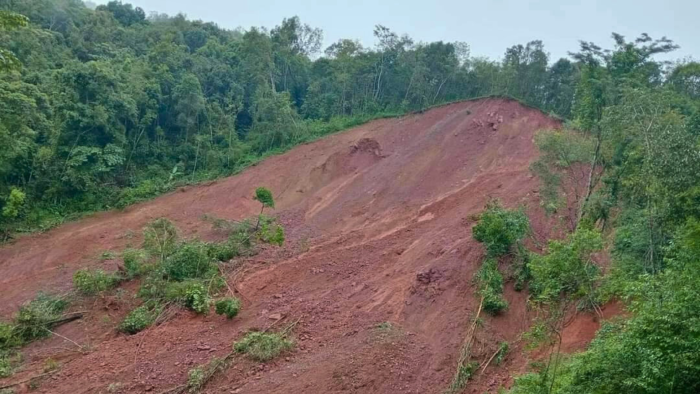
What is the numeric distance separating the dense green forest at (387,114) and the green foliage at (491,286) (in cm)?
77

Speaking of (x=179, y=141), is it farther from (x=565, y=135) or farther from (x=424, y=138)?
(x=565, y=135)

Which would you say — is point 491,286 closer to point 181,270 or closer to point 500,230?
point 500,230

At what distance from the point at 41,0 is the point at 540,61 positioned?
Answer: 87.7 feet

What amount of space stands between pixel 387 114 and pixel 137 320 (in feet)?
55.7

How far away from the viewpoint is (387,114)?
88.0ft

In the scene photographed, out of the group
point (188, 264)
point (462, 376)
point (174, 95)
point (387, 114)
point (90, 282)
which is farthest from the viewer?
point (387, 114)

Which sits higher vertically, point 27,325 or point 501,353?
point 501,353

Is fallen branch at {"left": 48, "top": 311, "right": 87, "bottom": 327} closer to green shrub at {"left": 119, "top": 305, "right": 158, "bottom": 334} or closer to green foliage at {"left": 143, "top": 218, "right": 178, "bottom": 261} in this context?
green shrub at {"left": 119, "top": 305, "right": 158, "bottom": 334}

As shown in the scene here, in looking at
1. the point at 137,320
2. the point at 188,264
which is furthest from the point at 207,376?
the point at 188,264

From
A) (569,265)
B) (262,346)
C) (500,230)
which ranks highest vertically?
(569,265)

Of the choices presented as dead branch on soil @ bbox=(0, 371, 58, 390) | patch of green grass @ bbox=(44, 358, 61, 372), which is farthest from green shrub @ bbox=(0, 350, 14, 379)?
patch of green grass @ bbox=(44, 358, 61, 372)

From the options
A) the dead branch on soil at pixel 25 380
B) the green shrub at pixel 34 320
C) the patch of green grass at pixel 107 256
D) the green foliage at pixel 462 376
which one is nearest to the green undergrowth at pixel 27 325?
the green shrub at pixel 34 320

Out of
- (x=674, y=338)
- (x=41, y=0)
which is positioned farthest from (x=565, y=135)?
(x=41, y=0)

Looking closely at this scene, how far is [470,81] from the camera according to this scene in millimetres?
26797
